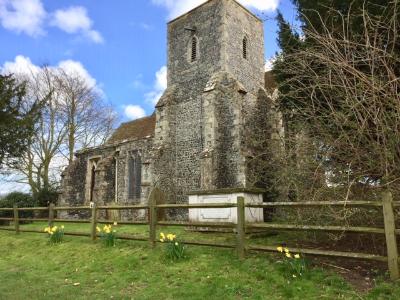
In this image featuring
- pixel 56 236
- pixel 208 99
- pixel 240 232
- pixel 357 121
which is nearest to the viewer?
pixel 357 121

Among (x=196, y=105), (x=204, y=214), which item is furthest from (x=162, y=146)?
(x=204, y=214)

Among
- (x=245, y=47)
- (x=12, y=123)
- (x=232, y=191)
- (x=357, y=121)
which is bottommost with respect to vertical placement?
(x=232, y=191)

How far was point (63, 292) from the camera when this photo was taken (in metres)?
6.48

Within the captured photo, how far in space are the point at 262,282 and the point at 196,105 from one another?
43.7ft

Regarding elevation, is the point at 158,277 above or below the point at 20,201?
below

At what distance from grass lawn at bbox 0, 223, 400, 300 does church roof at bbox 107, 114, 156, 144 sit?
15.6 meters

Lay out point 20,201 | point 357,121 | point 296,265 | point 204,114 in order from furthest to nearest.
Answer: point 20,201 → point 204,114 → point 296,265 → point 357,121

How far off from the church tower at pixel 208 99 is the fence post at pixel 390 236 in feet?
34.1

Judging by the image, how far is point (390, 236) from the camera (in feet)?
18.5

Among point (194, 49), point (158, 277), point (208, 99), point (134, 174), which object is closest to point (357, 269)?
point (158, 277)

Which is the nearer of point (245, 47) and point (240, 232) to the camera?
point (240, 232)

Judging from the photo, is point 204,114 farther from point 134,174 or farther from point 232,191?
point 232,191

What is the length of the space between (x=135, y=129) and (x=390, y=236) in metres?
22.1

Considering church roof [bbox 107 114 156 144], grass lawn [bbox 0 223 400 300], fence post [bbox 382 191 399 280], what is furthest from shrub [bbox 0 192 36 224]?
fence post [bbox 382 191 399 280]
